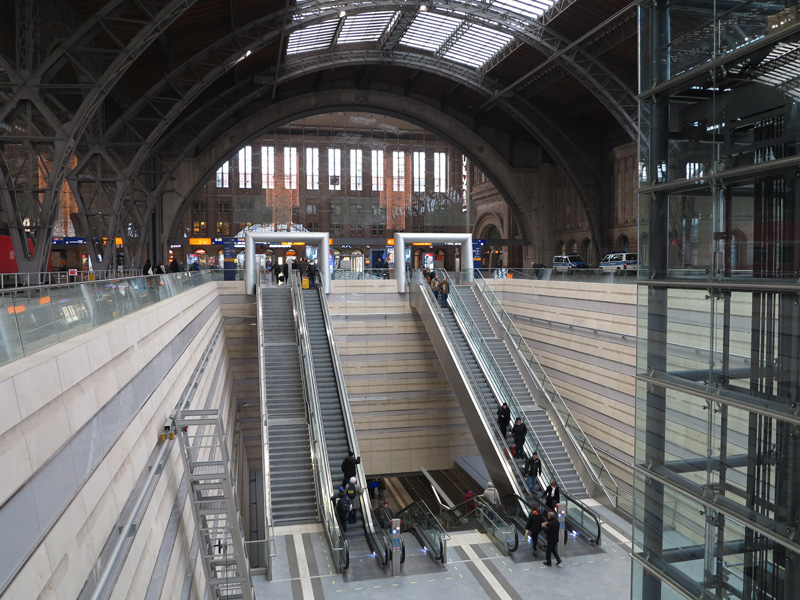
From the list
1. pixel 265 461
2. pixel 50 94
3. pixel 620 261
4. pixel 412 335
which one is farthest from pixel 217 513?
pixel 620 261

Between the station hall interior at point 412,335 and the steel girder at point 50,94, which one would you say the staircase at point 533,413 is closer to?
the station hall interior at point 412,335

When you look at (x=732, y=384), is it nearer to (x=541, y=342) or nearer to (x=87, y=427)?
(x=87, y=427)

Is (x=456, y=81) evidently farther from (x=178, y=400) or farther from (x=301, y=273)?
(x=178, y=400)

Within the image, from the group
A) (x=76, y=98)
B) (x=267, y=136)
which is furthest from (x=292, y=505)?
(x=267, y=136)

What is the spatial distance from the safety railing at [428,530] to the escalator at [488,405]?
2360 mm

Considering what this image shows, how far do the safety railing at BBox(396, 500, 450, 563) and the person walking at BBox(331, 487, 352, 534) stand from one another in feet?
5.61

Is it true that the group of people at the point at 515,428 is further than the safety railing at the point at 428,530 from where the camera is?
Yes

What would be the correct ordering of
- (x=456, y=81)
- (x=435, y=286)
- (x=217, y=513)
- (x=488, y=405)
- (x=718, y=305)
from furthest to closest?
(x=456, y=81)
(x=435, y=286)
(x=488, y=405)
(x=217, y=513)
(x=718, y=305)

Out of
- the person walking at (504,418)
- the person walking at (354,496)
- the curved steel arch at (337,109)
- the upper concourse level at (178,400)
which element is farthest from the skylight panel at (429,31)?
the person walking at (354,496)

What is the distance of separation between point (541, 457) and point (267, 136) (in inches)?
1477

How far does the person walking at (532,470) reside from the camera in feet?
58.0

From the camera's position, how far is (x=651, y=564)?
19.1 feet

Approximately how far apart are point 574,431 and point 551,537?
679 centimetres

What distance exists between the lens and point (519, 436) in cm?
1847
